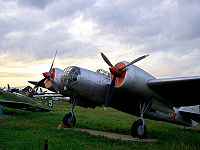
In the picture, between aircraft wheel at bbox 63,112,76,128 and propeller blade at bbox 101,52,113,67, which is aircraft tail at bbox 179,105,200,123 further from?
aircraft wheel at bbox 63,112,76,128

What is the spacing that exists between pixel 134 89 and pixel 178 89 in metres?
2.13

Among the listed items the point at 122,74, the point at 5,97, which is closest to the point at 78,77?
the point at 122,74

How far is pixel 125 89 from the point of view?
8.98m

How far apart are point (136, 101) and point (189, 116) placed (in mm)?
4425

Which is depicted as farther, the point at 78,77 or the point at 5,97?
the point at 5,97

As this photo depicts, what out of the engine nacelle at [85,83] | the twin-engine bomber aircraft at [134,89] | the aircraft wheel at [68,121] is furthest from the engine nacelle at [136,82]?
the aircraft wheel at [68,121]

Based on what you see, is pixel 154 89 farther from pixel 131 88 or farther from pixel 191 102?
pixel 191 102

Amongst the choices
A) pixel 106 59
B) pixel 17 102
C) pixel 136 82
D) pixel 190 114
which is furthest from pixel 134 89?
pixel 17 102

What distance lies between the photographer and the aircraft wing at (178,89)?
8.76m

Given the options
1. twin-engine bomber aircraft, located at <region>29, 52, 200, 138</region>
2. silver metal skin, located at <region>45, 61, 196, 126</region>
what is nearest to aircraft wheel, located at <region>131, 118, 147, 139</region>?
twin-engine bomber aircraft, located at <region>29, 52, 200, 138</region>

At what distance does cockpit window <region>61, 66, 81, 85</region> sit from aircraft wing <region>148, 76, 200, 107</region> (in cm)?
351

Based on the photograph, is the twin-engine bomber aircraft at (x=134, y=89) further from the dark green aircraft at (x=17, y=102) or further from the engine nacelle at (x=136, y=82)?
the dark green aircraft at (x=17, y=102)

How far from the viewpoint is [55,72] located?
42.9ft

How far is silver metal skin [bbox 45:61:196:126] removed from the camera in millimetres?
9109
